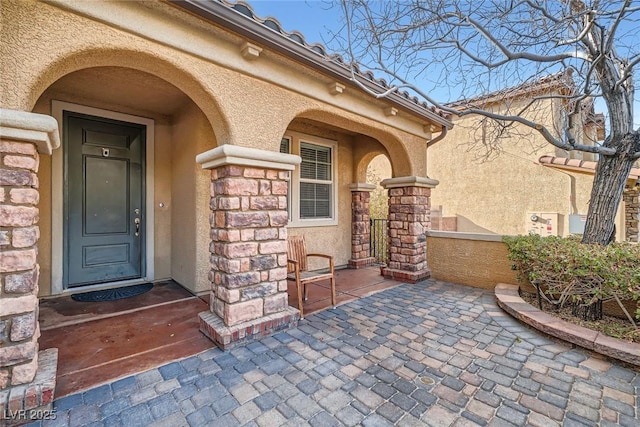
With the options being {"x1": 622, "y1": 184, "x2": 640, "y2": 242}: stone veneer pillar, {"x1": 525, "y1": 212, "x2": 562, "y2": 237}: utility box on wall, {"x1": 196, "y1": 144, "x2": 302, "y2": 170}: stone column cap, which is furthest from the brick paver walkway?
{"x1": 622, "y1": 184, "x2": 640, "y2": 242}: stone veneer pillar

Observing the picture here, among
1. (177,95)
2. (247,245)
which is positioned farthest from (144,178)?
(247,245)

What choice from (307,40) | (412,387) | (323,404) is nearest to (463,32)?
(307,40)

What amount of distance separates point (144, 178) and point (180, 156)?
0.71 meters

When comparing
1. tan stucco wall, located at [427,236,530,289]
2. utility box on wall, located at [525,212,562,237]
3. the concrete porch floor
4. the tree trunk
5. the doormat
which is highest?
the tree trunk

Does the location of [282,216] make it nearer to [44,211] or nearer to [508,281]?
[44,211]

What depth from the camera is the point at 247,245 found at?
2812 mm

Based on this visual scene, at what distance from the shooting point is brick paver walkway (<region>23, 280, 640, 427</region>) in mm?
1822

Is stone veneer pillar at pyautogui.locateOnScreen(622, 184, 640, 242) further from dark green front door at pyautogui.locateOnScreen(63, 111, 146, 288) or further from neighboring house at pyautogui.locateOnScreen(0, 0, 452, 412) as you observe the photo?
dark green front door at pyautogui.locateOnScreen(63, 111, 146, 288)

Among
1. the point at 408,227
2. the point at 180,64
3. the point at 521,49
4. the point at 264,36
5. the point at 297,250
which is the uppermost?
the point at 521,49

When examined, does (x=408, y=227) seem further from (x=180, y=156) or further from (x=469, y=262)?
(x=180, y=156)

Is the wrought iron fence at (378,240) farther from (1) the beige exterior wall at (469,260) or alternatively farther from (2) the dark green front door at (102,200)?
(2) the dark green front door at (102,200)

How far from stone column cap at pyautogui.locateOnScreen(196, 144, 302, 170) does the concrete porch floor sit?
1.75 m

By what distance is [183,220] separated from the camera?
438cm

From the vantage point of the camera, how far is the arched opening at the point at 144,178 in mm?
3773
